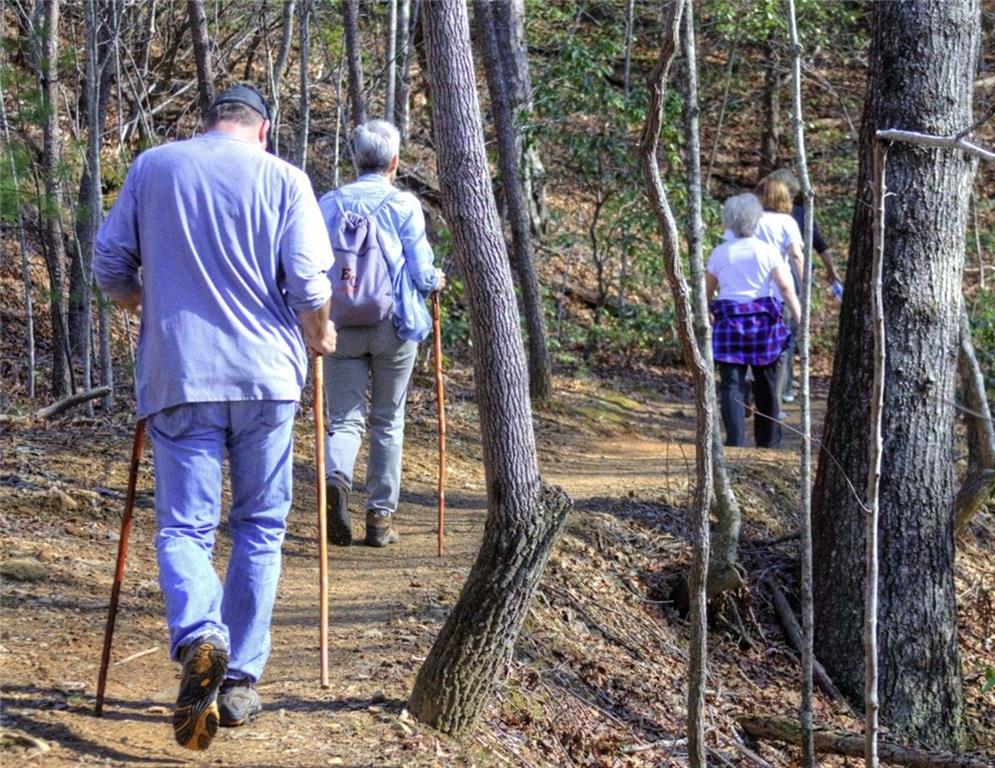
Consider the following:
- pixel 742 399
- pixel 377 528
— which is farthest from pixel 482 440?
pixel 742 399

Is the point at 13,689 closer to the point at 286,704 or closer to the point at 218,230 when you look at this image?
the point at 286,704

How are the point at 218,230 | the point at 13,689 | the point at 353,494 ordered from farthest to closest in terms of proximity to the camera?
the point at 353,494
the point at 13,689
the point at 218,230

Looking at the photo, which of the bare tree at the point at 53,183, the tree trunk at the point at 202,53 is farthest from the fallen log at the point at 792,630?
the bare tree at the point at 53,183

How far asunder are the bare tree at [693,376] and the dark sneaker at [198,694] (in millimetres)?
1831

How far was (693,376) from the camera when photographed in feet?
15.3

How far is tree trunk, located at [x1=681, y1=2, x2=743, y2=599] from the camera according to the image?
6512 mm

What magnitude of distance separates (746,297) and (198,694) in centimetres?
694

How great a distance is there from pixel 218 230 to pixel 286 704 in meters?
1.80

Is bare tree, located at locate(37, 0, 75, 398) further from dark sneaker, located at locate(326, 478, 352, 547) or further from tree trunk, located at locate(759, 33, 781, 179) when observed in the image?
tree trunk, located at locate(759, 33, 781, 179)

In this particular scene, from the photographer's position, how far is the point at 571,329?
16156 millimetres

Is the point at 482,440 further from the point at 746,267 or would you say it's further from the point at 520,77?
the point at 520,77

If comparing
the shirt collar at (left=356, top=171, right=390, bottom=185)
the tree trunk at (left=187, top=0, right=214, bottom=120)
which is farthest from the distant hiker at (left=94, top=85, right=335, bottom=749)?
the tree trunk at (left=187, top=0, right=214, bottom=120)

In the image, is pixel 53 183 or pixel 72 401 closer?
pixel 72 401

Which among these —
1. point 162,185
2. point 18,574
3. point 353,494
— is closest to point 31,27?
point 353,494
